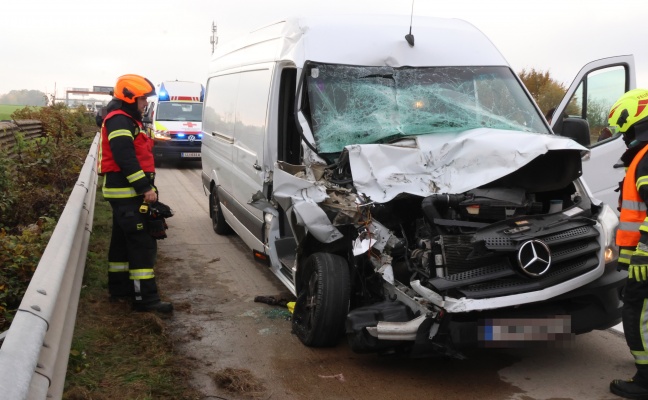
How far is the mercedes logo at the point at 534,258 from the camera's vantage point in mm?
4184

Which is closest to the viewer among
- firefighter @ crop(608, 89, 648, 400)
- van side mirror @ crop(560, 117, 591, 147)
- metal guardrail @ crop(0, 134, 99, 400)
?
metal guardrail @ crop(0, 134, 99, 400)

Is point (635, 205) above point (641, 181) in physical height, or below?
below

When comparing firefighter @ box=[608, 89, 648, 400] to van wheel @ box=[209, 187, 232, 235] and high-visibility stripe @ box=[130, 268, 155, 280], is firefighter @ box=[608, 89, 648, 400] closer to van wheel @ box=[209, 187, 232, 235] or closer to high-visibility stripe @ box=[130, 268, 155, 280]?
high-visibility stripe @ box=[130, 268, 155, 280]

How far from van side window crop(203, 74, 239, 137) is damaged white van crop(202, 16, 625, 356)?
1.25m

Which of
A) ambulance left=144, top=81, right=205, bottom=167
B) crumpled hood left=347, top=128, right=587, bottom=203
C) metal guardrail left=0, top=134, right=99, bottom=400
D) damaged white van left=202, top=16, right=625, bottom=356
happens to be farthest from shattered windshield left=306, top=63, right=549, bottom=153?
ambulance left=144, top=81, right=205, bottom=167

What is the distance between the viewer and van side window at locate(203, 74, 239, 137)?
8156 millimetres

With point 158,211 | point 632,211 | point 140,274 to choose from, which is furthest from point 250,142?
point 632,211

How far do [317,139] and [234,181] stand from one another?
2.56 metres

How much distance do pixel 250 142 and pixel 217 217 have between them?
2.94 metres

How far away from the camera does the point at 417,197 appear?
4789mm

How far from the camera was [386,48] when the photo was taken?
20.1 ft

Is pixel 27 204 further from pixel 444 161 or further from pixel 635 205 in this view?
pixel 635 205

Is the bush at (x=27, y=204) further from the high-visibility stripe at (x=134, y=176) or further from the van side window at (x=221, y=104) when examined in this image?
the van side window at (x=221, y=104)

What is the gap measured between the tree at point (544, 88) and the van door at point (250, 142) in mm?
12590
